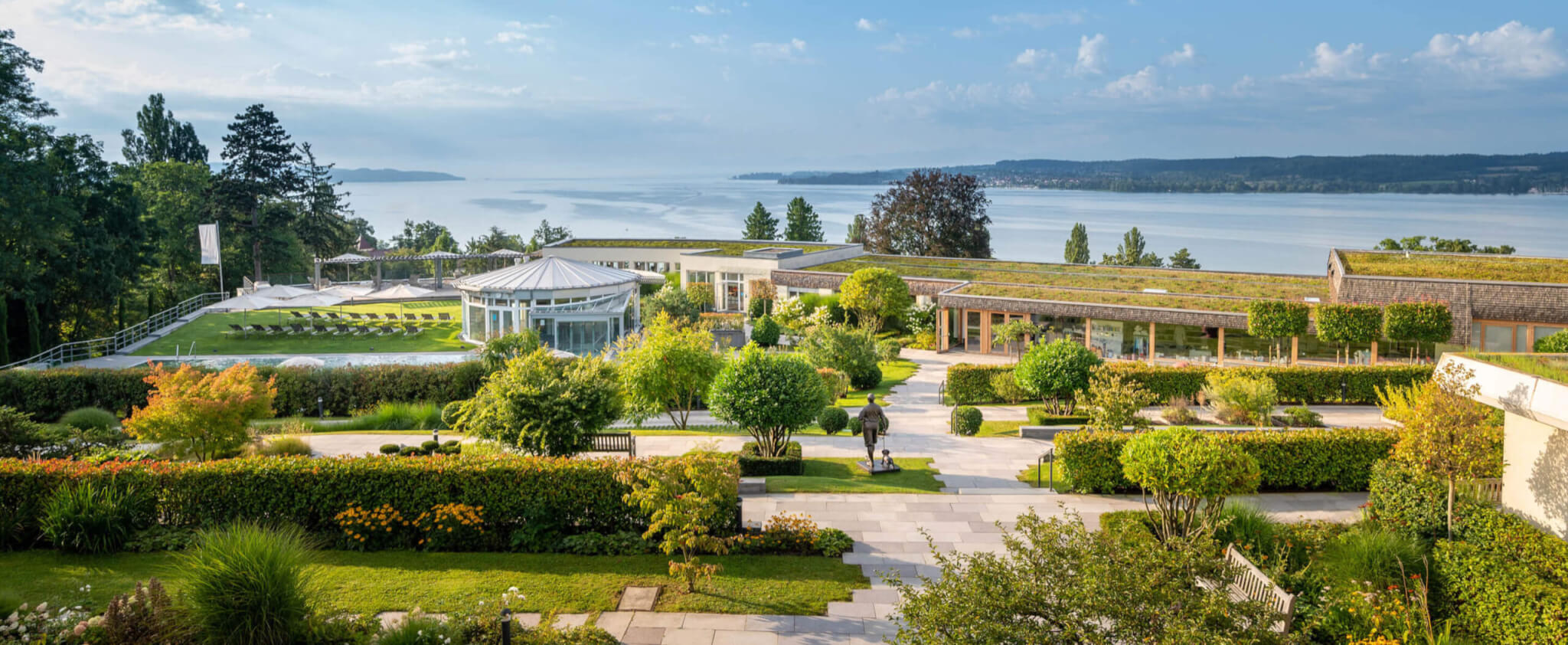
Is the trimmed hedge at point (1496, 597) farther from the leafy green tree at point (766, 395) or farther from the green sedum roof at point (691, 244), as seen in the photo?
Answer: the green sedum roof at point (691, 244)

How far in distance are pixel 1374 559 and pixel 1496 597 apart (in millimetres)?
1095

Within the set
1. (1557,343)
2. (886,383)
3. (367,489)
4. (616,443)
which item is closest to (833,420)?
(616,443)

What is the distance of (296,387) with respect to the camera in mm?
22500

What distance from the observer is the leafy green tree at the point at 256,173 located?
50.8 meters

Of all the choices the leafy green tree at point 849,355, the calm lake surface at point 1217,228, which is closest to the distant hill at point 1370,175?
the calm lake surface at point 1217,228

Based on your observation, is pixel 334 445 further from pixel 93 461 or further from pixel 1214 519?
pixel 1214 519

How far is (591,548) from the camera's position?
11.1 m

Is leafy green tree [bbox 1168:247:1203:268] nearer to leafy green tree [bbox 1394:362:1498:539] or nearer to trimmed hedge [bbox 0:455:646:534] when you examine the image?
leafy green tree [bbox 1394:362:1498:539]

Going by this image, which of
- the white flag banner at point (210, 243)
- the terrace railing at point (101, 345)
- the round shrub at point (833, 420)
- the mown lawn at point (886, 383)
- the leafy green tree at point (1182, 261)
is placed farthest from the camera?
the leafy green tree at point (1182, 261)

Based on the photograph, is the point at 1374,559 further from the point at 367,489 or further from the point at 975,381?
the point at 975,381

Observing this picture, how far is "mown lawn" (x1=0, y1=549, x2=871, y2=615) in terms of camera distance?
9453 mm

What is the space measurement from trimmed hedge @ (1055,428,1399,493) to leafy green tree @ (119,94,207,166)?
57.6 m

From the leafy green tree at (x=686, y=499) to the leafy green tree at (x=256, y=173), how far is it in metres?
48.6

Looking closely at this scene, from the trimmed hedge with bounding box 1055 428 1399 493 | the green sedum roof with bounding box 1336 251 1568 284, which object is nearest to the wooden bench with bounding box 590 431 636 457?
the trimmed hedge with bounding box 1055 428 1399 493
